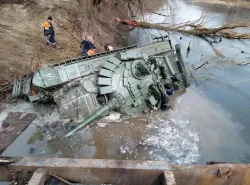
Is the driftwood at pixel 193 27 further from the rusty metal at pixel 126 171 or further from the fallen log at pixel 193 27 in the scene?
the rusty metal at pixel 126 171

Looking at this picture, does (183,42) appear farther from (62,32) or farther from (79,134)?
(79,134)

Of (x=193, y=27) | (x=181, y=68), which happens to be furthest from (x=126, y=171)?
(x=193, y=27)

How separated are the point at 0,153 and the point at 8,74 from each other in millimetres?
3688

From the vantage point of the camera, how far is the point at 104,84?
32.1 ft

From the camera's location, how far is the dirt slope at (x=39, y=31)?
11.2m

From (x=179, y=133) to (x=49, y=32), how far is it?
24.7ft

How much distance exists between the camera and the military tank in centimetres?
911

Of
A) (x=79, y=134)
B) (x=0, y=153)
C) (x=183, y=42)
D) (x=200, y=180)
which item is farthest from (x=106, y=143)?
(x=183, y=42)

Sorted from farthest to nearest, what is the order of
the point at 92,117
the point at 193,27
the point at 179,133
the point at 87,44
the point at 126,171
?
the point at 193,27, the point at 87,44, the point at 179,133, the point at 92,117, the point at 126,171

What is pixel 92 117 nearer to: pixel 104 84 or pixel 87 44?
pixel 104 84

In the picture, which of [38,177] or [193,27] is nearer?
[38,177]

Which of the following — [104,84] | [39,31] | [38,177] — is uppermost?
[39,31]

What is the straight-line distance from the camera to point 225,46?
65.6 feet

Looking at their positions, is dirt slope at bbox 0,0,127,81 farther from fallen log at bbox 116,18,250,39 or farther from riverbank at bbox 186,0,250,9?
riverbank at bbox 186,0,250,9
